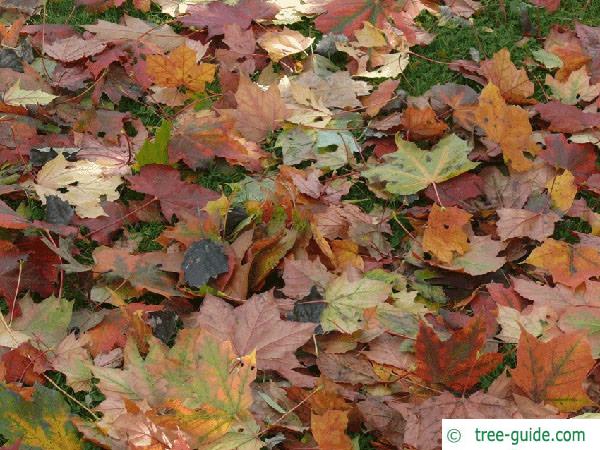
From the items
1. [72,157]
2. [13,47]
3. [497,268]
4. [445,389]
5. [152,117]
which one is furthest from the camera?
[13,47]

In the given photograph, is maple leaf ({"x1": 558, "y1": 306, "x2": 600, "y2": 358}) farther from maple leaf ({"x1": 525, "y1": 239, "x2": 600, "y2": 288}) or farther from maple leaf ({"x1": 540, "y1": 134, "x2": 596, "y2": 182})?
maple leaf ({"x1": 540, "y1": 134, "x2": 596, "y2": 182})

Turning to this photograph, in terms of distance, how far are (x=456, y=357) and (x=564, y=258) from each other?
567 mm

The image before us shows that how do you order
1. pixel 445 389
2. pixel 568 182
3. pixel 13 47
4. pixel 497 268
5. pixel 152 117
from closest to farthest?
1. pixel 445 389
2. pixel 497 268
3. pixel 568 182
4. pixel 152 117
5. pixel 13 47

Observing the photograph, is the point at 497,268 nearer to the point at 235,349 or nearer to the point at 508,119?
the point at 508,119

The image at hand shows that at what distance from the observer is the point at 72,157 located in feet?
7.89

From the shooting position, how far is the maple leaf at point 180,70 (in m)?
2.59

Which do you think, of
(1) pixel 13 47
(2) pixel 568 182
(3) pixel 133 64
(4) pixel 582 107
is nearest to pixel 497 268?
(2) pixel 568 182

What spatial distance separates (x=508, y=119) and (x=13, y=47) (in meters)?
1.77

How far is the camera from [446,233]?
6.92 feet

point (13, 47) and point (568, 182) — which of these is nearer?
point (568, 182)

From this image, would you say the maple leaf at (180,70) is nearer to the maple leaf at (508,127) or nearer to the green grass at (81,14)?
the green grass at (81,14)

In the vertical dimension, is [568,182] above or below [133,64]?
below

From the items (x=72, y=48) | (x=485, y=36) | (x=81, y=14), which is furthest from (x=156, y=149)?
(x=485, y=36)

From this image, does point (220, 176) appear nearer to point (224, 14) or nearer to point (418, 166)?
point (418, 166)
